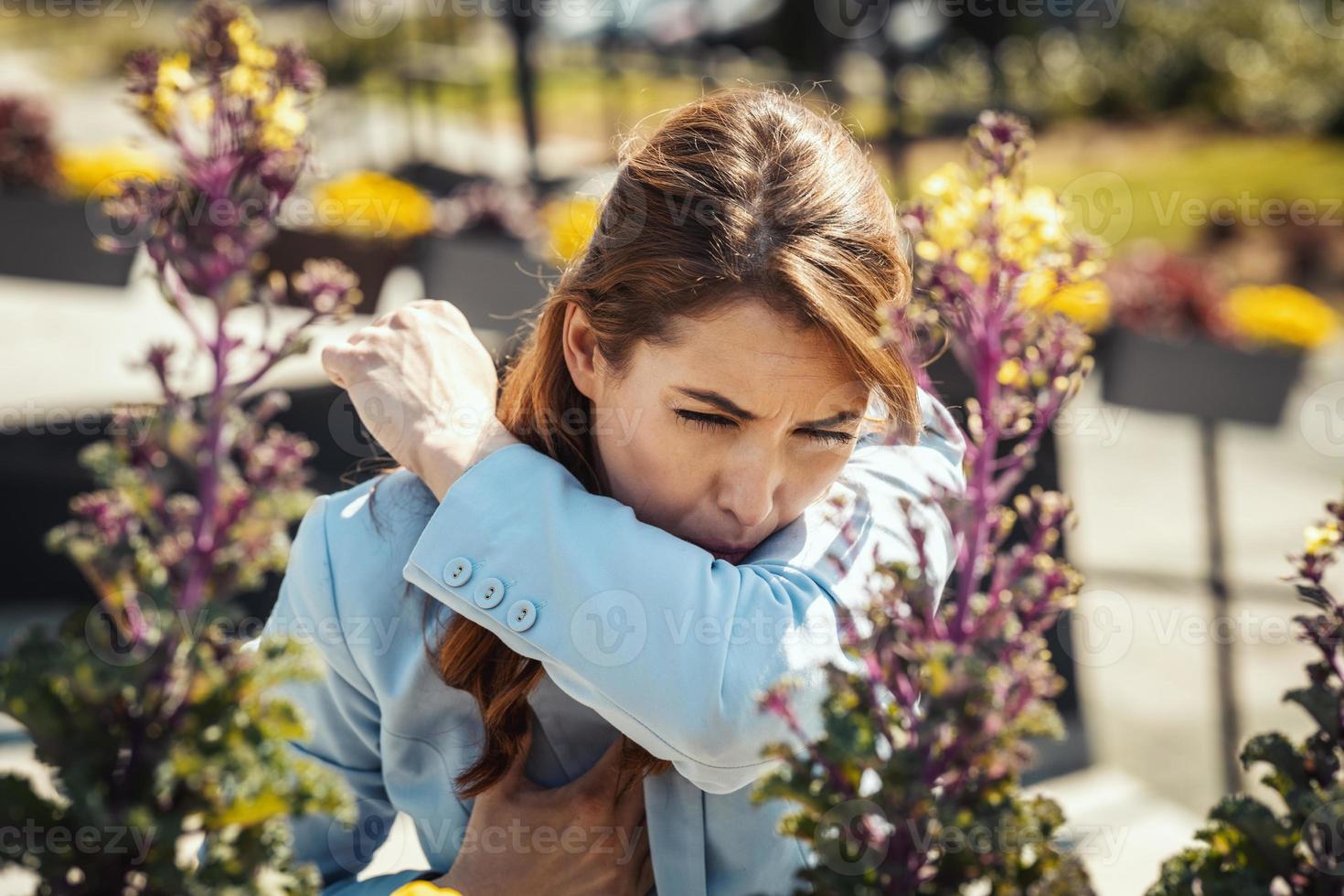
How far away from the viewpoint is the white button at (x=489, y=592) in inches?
53.5

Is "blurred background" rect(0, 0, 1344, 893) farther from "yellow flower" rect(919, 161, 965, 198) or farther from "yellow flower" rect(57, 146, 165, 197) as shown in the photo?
"yellow flower" rect(919, 161, 965, 198)

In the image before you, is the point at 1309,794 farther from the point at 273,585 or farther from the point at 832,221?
the point at 273,585

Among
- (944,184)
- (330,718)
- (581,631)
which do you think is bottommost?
(330,718)

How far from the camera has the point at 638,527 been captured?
1.42m

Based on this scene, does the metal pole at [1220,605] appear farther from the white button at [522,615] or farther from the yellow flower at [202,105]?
the yellow flower at [202,105]

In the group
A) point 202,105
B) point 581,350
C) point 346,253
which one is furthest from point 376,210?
point 202,105

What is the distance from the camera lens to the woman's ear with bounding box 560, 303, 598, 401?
176cm

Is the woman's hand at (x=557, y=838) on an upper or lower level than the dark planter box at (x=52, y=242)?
lower

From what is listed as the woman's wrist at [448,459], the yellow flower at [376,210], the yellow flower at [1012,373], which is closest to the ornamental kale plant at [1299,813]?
the yellow flower at [1012,373]

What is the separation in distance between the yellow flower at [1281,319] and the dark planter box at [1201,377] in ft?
0.22

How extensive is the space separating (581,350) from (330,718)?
61 centimetres

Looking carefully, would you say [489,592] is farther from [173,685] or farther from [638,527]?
[173,685]

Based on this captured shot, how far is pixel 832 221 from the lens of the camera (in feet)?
5.33

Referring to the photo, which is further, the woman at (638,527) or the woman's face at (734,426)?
the woman's face at (734,426)
